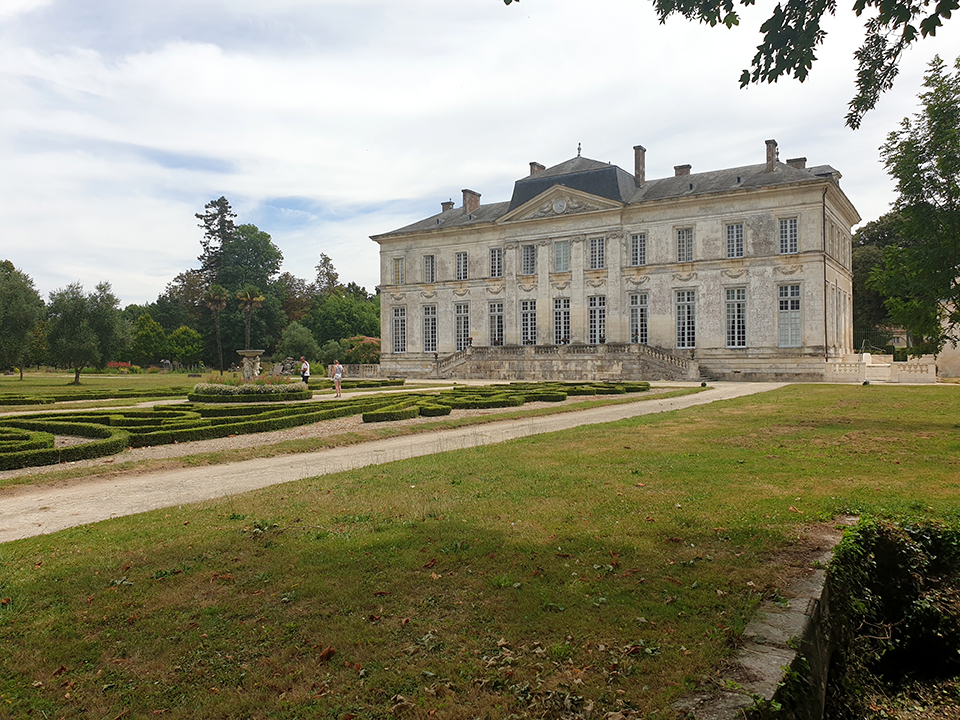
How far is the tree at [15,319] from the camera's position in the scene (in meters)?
34.1

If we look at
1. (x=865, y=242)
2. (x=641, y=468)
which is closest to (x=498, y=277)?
(x=865, y=242)

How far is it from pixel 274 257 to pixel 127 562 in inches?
3064

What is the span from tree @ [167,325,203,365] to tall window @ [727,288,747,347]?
52506 mm

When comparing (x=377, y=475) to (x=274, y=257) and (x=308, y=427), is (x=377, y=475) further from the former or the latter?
(x=274, y=257)

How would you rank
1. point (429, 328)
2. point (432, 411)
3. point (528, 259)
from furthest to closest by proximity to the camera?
point (429, 328)
point (528, 259)
point (432, 411)

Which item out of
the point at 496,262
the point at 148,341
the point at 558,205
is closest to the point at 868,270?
the point at 558,205

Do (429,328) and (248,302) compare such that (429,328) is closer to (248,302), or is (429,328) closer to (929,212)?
(248,302)

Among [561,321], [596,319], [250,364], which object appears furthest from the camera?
[561,321]

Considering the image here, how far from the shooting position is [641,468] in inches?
329

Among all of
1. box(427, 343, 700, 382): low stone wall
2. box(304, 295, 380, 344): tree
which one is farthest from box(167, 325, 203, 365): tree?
box(427, 343, 700, 382): low stone wall

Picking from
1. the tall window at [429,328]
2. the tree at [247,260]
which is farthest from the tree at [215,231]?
the tall window at [429,328]

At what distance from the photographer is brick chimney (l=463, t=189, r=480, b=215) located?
166 ft

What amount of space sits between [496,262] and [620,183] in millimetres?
10211

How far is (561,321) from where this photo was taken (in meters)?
44.5
